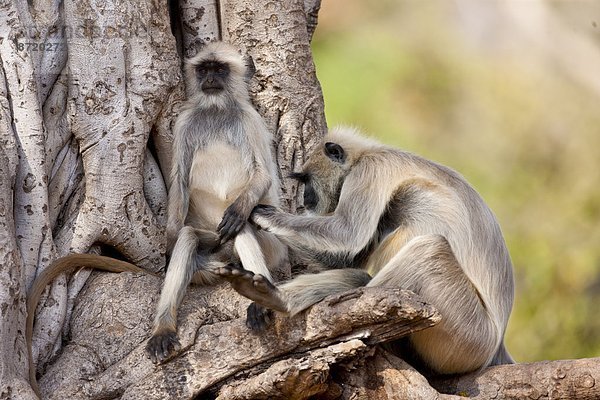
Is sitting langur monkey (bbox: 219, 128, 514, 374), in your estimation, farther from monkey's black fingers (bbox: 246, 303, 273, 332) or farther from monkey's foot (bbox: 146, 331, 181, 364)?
monkey's foot (bbox: 146, 331, 181, 364)

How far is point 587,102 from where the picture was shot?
12102 millimetres

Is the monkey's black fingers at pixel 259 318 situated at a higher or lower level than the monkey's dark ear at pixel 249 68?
Result: lower

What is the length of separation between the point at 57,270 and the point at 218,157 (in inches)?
35.9

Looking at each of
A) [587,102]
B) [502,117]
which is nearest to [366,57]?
[502,117]

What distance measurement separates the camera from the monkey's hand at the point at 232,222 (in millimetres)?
4254

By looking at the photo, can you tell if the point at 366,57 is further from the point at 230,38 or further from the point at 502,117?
the point at 230,38

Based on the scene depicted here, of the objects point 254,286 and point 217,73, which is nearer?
point 254,286

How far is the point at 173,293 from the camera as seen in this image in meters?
4.10

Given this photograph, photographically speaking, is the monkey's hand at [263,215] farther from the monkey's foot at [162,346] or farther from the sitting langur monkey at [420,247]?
the monkey's foot at [162,346]

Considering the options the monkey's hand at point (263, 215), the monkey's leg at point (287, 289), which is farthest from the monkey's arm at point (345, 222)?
the monkey's leg at point (287, 289)

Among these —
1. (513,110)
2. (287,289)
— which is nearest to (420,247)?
(287,289)

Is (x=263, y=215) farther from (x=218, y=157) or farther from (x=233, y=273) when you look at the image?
(x=233, y=273)

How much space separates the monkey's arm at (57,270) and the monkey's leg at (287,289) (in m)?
0.75

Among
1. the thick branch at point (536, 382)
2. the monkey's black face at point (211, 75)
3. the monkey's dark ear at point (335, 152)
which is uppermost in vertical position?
the monkey's black face at point (211, 75)
